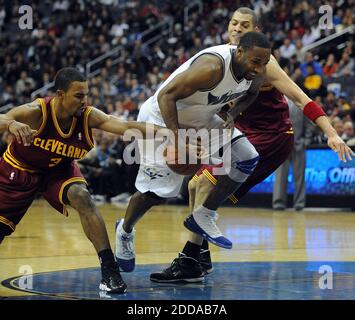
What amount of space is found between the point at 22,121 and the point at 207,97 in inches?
50.2

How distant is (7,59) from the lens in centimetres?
2275

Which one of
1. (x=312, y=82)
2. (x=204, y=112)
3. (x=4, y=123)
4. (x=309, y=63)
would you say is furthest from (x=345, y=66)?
(x=4, y=123)

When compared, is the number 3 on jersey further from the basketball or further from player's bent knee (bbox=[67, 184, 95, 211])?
the basketball

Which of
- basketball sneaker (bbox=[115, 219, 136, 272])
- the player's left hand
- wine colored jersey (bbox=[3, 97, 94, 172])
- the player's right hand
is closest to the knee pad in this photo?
the player's left hand

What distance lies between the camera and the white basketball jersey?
576 cm

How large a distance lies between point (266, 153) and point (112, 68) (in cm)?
1539

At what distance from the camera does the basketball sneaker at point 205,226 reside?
241 inches

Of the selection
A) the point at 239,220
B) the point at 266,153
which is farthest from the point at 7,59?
the point at 266,153

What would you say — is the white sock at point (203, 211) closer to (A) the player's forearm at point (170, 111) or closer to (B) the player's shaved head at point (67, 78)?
(A) the player's forearm at point (170, 111)

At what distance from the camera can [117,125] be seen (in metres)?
5.67

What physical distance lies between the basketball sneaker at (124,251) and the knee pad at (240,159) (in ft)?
2.97

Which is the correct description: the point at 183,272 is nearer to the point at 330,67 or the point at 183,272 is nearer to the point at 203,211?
the point at 203,211
